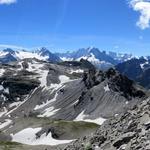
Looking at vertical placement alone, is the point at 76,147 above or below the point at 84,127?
above

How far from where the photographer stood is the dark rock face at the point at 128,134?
79.7 ft

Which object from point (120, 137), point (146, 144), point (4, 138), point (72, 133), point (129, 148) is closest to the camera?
point (146, 144)

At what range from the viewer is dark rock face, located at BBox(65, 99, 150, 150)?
24.3 metres

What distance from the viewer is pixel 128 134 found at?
26.3 metres

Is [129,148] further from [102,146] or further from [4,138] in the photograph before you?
[4,138]

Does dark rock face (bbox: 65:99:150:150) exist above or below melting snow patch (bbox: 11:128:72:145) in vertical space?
above

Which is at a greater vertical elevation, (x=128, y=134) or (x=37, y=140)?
(x=128, y=134)

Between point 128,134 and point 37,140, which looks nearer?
point 128,134

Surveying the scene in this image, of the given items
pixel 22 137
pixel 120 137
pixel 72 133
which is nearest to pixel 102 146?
pixel 120 137

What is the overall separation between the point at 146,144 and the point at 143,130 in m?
2.64

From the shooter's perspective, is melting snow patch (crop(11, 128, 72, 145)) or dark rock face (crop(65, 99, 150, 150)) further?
melting snow patch (crop(11, 128, 72, 145))

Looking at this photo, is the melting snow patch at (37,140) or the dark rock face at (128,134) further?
the melting snow patch at (37,140)

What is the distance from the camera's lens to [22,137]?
198875mm

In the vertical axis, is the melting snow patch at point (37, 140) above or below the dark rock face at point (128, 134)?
below
